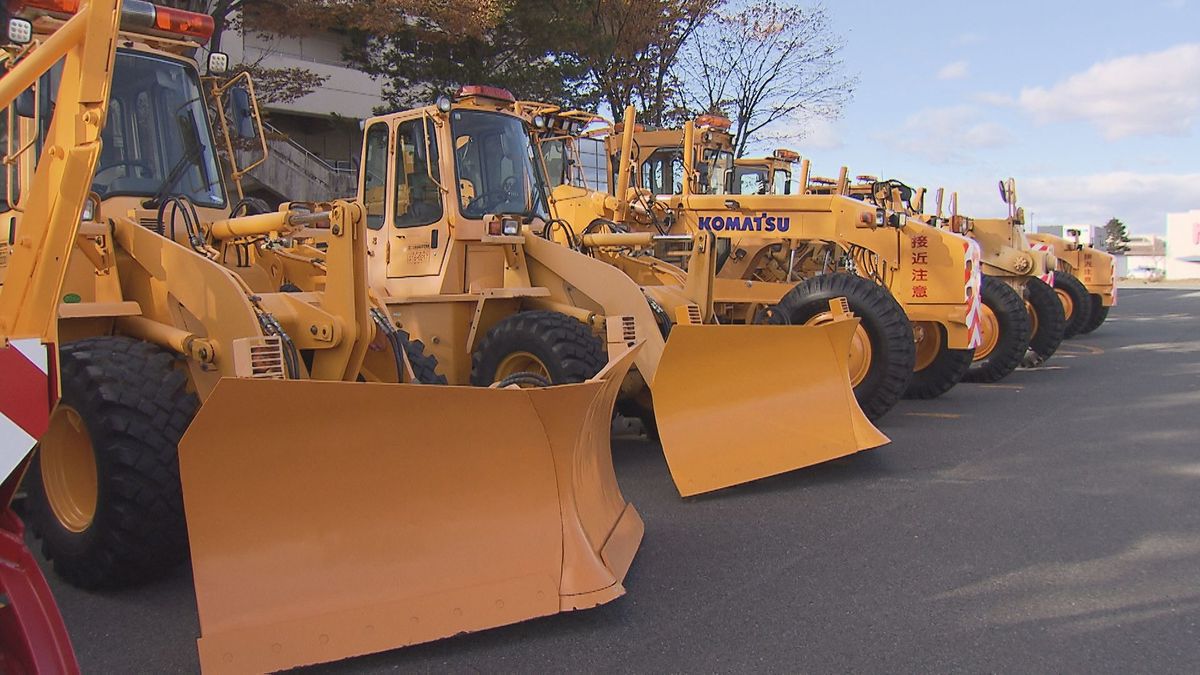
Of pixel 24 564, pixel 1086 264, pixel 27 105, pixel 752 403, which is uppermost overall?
pixel 27 105

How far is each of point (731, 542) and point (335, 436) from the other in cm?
238

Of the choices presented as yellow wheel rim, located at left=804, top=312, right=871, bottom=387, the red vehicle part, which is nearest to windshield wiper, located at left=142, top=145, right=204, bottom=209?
the red vehicle part

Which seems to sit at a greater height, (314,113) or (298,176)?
(314,113)

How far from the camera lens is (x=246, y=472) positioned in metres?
3.62

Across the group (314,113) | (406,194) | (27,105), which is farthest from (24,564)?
(314,113)

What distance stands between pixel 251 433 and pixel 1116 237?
85.8m

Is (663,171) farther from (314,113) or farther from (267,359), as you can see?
(314,113)

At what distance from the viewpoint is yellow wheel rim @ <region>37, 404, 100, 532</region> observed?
4660mm

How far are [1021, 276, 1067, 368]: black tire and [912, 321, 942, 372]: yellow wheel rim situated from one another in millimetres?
4106

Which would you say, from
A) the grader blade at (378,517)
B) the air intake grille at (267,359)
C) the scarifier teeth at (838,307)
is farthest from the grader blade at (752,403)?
the air intake grille at (267,359)

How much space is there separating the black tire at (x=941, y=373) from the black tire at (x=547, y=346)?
177 inches

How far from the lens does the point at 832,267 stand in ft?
35.9

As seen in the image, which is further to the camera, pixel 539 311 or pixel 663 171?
pixel 663 171

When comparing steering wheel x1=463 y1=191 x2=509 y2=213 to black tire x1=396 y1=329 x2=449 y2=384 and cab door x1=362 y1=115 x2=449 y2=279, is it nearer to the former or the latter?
cab door x1=362 y1=115 x2=449 y2=279
